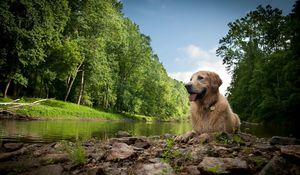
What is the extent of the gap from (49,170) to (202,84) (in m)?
3.79

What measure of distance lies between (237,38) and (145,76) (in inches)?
879

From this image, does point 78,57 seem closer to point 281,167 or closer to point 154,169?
point 154,169

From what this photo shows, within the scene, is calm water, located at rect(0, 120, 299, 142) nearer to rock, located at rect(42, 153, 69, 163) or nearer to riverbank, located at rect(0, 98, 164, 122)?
riverbank, located at rect(0, 98, 164, 122)

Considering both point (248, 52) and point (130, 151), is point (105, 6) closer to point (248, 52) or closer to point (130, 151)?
point (248, 52)

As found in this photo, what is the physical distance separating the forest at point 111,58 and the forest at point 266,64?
4.6 inches

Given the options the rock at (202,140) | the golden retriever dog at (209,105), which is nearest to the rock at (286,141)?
the golden retriever dog at (209,105)

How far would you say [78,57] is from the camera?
35938mm

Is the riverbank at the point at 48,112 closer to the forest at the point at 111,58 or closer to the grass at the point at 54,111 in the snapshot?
the grass at the point at 54,111

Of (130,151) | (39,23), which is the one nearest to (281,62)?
(39,23)

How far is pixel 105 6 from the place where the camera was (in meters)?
42.1

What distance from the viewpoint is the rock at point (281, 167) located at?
3.40 m

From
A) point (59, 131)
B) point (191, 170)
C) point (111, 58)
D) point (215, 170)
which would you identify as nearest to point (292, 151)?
point (215, 170)

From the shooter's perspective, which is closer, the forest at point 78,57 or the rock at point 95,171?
the rock at point 95,171

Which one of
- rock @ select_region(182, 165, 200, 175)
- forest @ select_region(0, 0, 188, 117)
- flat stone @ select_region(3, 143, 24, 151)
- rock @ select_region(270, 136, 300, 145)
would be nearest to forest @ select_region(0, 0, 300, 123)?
forest @ select_region(0, 0, 188, 117)
